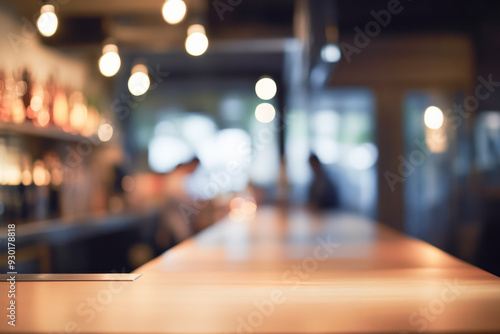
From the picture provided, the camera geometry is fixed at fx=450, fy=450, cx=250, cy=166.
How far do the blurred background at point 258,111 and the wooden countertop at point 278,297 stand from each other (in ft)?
3.12

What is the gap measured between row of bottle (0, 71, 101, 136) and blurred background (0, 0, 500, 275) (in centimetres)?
1

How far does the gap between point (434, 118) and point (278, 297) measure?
11.6 feet

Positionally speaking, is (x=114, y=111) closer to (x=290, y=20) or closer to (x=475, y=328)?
(x=290, y=20)

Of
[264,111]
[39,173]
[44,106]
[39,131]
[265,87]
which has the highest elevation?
[265,87]

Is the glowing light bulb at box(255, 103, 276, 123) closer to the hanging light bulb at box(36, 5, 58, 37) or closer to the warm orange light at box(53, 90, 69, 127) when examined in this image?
the warm orange light at box(53, 90, 69, 127)

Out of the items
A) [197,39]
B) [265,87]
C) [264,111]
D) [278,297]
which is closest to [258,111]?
[264,111]

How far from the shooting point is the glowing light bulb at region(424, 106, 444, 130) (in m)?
3.84

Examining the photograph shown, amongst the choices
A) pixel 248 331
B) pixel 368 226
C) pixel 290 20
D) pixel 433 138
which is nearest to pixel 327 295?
pixel 248 331

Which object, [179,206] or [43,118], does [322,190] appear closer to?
[179,206]

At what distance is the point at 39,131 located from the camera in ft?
8.23

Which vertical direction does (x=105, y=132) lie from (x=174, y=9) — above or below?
below

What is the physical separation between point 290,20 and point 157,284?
2370mm

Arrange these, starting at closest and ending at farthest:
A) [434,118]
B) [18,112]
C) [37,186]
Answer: [18,112]
[37,186]
[434,118]

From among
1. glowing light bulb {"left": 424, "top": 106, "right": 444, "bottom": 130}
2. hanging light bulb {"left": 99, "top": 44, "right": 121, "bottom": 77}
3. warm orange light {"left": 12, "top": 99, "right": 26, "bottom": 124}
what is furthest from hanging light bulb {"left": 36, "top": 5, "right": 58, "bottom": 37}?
glowing light bulb {"left": 424, "top": 106, "right": 444, "bottom": 130}
